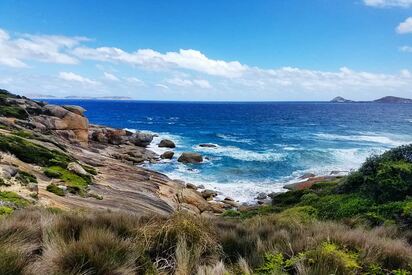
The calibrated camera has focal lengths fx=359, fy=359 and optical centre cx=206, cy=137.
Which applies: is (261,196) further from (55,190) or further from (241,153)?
(241,153)

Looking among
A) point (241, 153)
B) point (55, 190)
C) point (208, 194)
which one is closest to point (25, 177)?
point (55, 190)

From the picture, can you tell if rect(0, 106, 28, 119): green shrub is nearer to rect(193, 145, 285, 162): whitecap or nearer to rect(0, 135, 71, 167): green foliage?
rect(0, 135, 71, 167): green foliage

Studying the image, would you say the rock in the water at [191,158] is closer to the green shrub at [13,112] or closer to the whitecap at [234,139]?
the whitecap at [234,139]

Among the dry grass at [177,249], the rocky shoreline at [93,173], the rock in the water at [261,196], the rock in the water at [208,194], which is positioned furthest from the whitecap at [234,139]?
the dry grass at [177,249]

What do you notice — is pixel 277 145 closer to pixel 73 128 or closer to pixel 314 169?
pixel 314 169

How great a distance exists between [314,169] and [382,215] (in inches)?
1260

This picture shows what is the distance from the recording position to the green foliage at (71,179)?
19.8 m

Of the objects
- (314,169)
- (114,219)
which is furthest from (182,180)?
(114,219)

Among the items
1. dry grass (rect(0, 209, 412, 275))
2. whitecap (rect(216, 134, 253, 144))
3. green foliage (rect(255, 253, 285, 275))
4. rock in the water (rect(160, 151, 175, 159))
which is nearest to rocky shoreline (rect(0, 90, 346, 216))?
rock in the water (rect(160, 151, 175, 159))

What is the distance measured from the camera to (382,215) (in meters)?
10.7

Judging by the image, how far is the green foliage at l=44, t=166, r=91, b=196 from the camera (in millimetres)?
19797

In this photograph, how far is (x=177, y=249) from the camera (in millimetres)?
5441

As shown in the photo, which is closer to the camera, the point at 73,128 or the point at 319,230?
the point at 319,230

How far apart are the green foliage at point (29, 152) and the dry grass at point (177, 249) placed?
17.7 m
